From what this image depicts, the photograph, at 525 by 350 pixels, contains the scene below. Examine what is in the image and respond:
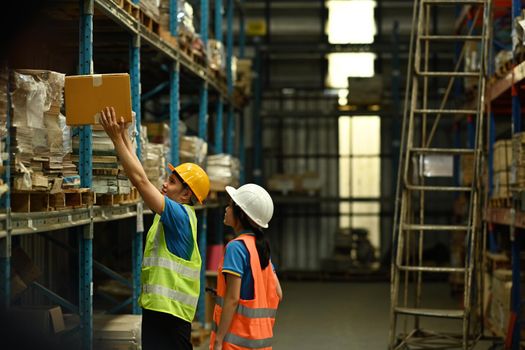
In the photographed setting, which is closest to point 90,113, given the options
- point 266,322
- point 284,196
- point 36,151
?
point 36,151

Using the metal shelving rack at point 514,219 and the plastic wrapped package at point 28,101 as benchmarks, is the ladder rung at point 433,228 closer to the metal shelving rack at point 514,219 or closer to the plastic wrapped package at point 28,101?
the metal shelving rack at point 514,219

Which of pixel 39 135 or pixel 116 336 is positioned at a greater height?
pixel 39 135

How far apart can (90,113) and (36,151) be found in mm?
414

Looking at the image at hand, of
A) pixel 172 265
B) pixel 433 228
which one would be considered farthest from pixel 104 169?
pixel 433 228

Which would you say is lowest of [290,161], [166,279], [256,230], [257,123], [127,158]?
[166,279]

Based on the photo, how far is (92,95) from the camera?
5.52 metres

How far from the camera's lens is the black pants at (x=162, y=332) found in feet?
18.6

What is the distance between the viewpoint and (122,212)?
23.9 ft

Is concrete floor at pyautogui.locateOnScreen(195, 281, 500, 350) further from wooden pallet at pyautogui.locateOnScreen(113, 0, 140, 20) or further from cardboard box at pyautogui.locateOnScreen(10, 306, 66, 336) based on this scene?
wooden pallet at pyautogui.locateOnScreen(113, 0, 140, 20)

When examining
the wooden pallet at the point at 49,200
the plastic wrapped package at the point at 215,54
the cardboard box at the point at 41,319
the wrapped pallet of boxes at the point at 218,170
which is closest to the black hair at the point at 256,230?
the wooden pallet at the point at 49,200

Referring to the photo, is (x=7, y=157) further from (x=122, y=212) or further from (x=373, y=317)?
(x=373, y=317)

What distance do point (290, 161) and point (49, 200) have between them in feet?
45.4

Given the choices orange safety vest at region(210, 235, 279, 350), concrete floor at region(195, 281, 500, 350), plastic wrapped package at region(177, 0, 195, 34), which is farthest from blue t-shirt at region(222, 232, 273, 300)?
concrete floor at region(195, 281, 500, 350)

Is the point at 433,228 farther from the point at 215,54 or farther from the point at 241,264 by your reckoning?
the point at 241,264
